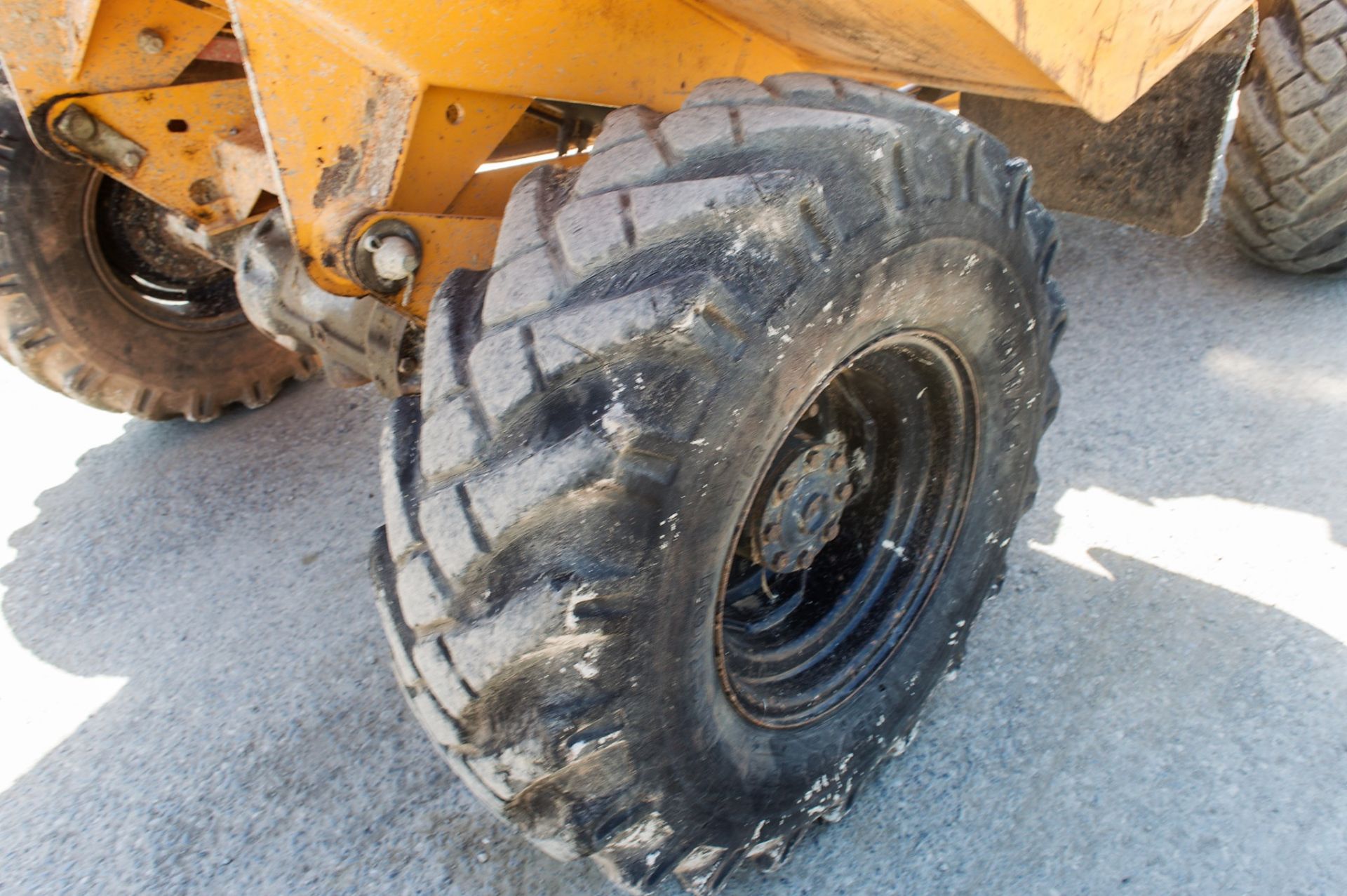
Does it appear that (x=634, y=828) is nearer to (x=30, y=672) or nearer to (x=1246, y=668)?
(x=1246, y=668)

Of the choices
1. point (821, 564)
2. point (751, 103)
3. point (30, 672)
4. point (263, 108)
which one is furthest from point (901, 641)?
point (30, 672)

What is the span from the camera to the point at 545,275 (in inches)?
49.3

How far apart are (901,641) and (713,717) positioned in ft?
1.85

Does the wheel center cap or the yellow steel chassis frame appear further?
the wheel center cap

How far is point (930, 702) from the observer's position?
2072mm

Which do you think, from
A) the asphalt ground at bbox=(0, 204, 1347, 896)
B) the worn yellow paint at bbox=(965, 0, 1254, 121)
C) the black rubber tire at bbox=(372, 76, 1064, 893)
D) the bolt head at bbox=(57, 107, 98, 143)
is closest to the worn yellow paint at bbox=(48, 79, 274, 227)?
the bolt head at bbox=(57, 107, 98, 143)

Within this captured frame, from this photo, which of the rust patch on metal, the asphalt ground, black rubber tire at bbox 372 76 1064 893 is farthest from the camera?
the asphalt ground

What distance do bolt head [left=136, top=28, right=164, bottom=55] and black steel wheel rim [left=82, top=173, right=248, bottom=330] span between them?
32.7 inches

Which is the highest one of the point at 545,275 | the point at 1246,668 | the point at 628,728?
the point at 545,275

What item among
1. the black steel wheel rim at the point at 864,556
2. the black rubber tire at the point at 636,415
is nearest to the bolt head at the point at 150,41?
the black rubber tire at the point at 636,415

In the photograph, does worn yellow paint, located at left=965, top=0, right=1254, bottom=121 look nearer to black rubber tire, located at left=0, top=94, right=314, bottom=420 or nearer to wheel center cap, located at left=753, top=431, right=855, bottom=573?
wheel center cap, located at left=753, top=431, right=855, bottom=573

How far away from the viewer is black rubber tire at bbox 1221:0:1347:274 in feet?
8.87

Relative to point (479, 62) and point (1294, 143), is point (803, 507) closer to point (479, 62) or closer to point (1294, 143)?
point (479, 62)

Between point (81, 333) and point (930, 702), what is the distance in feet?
8.14
